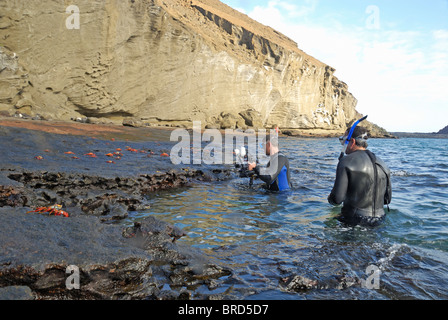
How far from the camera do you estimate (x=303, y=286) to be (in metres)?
3.01

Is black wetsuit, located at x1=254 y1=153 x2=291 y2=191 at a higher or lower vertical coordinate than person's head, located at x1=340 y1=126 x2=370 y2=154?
lower

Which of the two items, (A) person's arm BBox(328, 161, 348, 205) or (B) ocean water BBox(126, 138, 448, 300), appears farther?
(A) person's arm BBox(328, 161, 348, 205)

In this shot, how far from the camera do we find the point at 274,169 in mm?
7281

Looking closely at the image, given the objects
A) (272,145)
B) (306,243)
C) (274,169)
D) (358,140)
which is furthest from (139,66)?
(306,243)

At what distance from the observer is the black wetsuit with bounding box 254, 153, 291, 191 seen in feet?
23.6

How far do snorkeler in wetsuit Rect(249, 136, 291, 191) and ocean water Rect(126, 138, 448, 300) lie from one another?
1.00ft

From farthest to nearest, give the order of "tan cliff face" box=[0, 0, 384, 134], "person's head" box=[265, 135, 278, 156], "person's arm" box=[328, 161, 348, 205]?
"tan cliff face" box=[0, 0, 384, 134], "person's head" box=[265, 135, 278, 156], "person's arm" box=[328, 161, 348, 205]

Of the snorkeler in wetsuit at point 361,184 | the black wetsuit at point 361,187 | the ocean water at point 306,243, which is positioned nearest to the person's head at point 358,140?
the snorkeler in wetsuit at point 361,184

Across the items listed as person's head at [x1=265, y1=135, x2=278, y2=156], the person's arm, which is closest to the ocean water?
the person's arm

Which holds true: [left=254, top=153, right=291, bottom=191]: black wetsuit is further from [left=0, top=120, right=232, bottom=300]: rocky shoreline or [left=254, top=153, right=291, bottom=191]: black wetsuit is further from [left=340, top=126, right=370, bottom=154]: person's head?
[left=0, top=120, right=232, bottom=300]: rocky shoreline

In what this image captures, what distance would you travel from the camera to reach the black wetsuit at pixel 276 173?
718 centimetres

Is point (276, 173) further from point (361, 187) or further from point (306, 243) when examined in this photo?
point (306, 243)

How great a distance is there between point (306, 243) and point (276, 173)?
10.4ft
